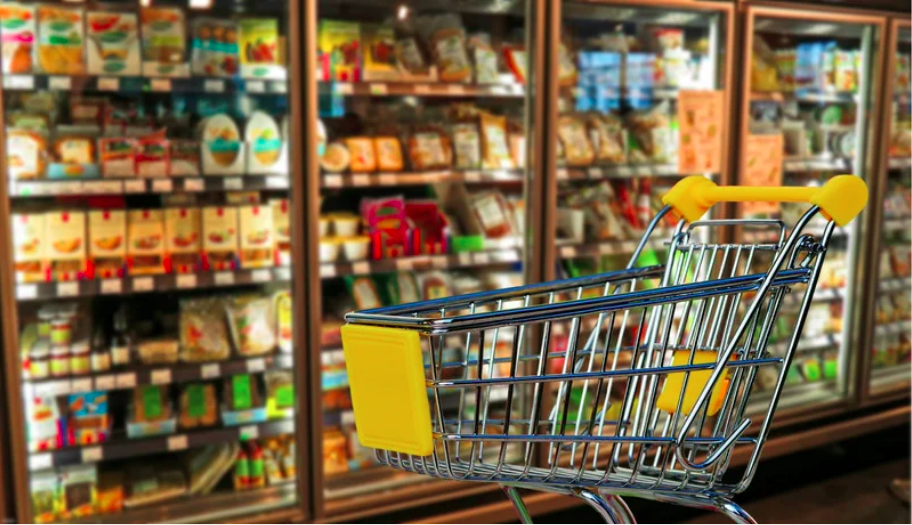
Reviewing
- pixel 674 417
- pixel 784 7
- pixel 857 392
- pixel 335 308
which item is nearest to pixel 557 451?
pixel 674 417

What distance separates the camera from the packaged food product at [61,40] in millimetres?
2463

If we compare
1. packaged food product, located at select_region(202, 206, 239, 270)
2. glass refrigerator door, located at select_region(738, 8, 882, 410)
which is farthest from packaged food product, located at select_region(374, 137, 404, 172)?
glass refrigerator door, located at select_region(738, 8, 882, 410)

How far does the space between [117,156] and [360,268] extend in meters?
0.82

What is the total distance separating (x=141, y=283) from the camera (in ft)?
8.32

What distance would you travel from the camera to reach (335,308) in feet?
9.98

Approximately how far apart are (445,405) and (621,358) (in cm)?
80

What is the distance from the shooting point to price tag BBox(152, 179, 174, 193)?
2.50m

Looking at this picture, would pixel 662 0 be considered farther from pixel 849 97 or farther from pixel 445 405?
pixel 445 405

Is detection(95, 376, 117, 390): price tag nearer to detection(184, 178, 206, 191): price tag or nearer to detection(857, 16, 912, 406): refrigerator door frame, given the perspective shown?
detection(184, 178, 206, 191): price tag

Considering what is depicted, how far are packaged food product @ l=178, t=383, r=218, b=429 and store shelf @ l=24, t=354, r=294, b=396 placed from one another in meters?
0.04

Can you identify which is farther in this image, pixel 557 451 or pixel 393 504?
pixel 393 504

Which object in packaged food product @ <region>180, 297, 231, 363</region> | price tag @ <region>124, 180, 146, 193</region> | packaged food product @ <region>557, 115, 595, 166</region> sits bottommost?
packaged food product @ <region>180, 297, 231, 363</region>

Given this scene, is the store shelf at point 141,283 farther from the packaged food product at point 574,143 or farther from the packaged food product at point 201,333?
the packaged food product at point 574,143

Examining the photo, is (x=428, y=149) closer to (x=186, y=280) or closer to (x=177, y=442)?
(x=186, y=280)
